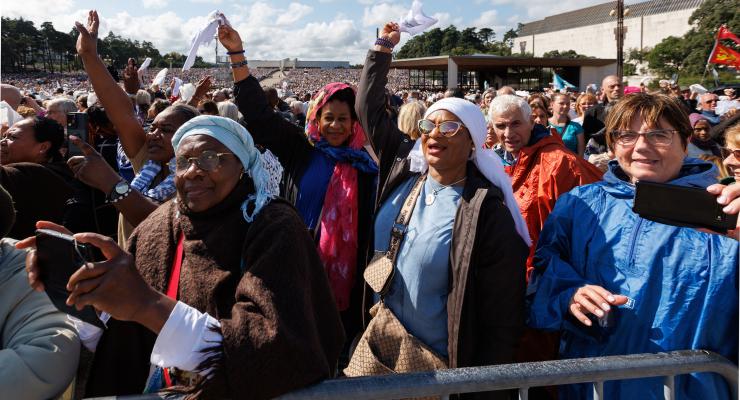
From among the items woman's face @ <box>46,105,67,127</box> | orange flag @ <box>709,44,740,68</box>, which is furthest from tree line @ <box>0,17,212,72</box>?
woman's face @ <box>46,105,67,127</box>

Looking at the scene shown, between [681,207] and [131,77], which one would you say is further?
[131,77]

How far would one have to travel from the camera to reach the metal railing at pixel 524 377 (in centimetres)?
159

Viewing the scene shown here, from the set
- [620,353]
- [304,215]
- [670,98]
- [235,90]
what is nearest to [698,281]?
[620,353]

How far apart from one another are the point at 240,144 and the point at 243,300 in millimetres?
612

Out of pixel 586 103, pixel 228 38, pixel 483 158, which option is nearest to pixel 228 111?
pixel 228 38

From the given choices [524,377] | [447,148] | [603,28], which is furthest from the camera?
[603,28]

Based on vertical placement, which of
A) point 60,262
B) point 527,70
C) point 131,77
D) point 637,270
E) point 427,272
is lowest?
point 427,272

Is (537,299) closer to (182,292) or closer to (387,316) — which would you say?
(387,316)

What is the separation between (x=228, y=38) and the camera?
3275 millimetres

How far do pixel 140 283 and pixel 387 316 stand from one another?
133 centimetres

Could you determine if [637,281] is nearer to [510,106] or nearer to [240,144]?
[240,144]

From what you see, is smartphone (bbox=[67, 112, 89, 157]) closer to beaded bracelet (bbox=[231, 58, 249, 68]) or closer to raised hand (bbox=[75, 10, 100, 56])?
raised hand (bbox=[75, 10, 100, 56])

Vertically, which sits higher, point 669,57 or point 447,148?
point 669,57

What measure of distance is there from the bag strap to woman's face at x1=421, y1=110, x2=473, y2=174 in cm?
18
